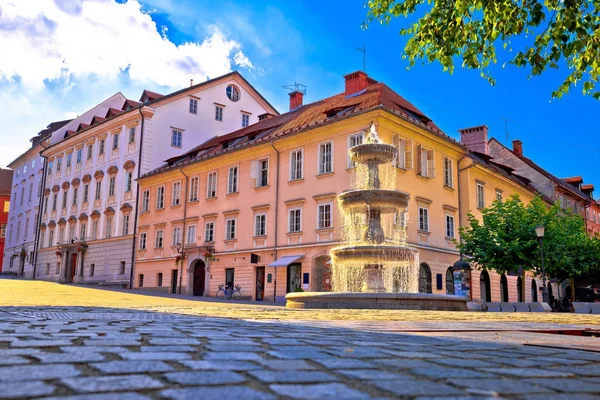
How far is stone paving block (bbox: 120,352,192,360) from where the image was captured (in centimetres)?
301

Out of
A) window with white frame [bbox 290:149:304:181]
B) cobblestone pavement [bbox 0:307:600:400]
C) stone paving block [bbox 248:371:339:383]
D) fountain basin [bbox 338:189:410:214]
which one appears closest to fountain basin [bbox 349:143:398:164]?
fountain basin [bbox 338:189:410:214]

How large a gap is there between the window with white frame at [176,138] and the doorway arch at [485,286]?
23.6m

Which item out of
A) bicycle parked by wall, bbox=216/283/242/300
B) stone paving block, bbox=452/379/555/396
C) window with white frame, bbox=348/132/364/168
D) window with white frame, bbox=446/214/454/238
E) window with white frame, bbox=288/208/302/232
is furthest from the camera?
bicycle parked by wall, bbox=216/283/242/300

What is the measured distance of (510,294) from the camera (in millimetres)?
36406

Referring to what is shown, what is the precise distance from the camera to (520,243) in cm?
2797

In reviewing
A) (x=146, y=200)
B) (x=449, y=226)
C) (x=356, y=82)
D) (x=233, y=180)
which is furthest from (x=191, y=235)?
(x=449, y=226)

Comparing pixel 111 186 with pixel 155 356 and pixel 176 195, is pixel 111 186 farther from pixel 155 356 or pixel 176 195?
pixel 155 356

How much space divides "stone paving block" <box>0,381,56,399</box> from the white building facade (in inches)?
1544

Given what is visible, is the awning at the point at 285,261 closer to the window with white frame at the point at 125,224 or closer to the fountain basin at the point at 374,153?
the fountain basin at the point at 374,153

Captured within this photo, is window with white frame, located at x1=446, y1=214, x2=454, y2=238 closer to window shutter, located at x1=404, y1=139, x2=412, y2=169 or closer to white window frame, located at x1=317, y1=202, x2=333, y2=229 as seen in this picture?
window shutter, located at x1=404, y1=139, x2=412, y2=169

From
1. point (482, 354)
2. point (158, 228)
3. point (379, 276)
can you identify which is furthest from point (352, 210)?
point (158, 228)

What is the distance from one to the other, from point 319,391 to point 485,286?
3393 centimetres

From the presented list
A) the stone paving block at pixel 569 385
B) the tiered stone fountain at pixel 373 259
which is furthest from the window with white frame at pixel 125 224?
the stone paving block at pixel 569 385

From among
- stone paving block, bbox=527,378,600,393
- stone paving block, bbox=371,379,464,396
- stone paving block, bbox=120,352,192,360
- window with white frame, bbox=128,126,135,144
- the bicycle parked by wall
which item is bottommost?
stone paving block, bbox=527,378,600,393
